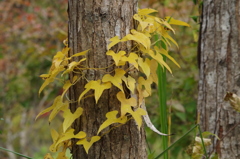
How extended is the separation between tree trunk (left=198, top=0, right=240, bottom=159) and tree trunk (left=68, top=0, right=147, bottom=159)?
783 millimetres

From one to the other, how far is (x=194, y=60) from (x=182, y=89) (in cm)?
32

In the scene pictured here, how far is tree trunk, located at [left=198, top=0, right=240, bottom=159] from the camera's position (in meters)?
1.82

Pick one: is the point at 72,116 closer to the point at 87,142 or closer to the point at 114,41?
the point at 87,142

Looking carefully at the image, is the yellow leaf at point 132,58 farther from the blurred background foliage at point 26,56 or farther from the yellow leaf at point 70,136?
the blurred background foliage at point 26,56

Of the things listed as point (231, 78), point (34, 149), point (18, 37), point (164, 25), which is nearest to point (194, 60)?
point (231, 78)

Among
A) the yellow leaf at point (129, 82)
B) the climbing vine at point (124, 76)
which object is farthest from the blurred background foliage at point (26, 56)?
the yellow leaf at point (129, 82)

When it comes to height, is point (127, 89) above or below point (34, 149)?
above

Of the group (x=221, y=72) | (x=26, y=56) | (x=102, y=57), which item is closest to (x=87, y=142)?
(x=102, y=57)

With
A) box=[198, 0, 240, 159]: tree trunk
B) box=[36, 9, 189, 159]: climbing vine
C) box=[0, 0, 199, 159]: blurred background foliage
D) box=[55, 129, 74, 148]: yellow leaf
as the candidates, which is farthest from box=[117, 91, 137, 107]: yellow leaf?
box=[0, 0, 199, 159]: blurred background foliage

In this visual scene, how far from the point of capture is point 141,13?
4.19ft

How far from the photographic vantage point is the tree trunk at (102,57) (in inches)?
47.9

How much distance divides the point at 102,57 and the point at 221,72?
2.99 ft

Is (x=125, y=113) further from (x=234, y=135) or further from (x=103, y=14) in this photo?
(x=234, y=135)

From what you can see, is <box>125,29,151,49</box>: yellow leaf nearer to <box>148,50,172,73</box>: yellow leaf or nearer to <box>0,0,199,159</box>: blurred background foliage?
<box>148,50,172,73</box>: yellow leaf
